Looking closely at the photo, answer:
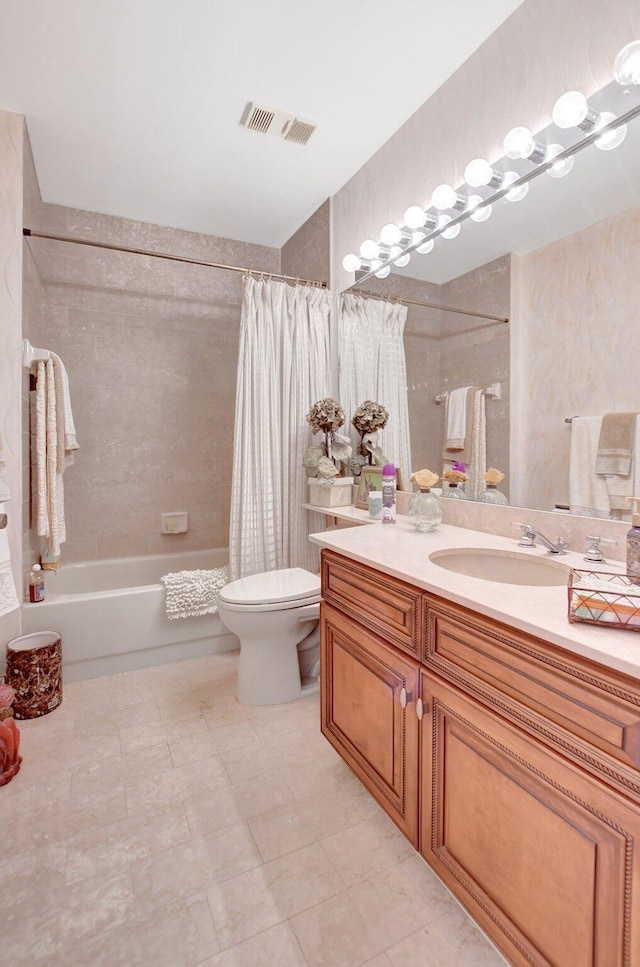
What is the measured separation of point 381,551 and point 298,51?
180 centimetres

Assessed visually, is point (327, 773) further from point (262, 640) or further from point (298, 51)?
point (298, 51)

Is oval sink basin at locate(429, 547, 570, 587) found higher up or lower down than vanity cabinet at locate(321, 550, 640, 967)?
higher up

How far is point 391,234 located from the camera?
2.04 metres

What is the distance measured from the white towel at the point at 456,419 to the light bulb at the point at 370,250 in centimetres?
84

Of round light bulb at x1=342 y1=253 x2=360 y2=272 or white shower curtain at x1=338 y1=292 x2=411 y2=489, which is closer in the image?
white shower curtain at x1=338 y1=292 x2=411 y2=489

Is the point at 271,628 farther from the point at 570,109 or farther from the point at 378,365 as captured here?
the point at 570,109

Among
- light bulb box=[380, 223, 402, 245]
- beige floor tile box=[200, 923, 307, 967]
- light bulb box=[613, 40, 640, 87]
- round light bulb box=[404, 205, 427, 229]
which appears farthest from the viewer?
light bulb box=[380, 223, 402, 245]

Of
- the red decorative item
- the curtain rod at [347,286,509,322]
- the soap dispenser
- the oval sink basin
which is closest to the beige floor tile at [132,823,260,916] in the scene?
the red decorative item

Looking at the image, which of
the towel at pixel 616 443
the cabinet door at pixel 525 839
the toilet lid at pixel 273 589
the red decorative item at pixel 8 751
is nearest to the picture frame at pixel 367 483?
the toilet lid at pixel 273 589

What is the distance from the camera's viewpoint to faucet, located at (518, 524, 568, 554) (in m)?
1.28

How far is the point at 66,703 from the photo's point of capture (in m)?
2.04

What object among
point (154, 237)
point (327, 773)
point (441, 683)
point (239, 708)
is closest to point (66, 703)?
point (239, 708)

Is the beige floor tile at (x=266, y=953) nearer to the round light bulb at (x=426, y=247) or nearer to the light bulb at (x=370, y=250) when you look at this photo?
the round light bulb at (x=426, y=247)

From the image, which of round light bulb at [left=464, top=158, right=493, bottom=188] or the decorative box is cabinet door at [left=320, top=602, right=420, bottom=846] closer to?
the decorative box
